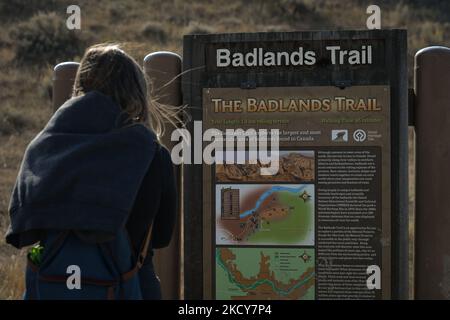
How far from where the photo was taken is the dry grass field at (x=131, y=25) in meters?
16.2

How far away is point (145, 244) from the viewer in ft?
10.1

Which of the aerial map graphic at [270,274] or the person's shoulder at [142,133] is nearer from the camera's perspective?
the person's shoulder at [142,133]

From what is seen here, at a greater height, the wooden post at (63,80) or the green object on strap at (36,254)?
the wooden post at (63,80)

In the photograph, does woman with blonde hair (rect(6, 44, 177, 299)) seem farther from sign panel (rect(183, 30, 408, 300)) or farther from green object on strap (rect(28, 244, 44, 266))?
Answer: sign panel (rect(183, 30, 408, 300))

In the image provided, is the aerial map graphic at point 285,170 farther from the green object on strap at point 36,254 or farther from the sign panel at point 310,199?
the green object on strap at point 36,254

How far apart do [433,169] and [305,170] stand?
27.0 inches

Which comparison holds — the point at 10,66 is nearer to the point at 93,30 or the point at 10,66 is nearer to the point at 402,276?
the point at 93,30

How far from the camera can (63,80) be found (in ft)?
14.9

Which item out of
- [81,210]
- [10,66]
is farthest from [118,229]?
[10,66]

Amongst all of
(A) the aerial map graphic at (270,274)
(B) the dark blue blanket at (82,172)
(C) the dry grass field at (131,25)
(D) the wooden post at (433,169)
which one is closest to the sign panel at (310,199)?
(A) the aerial map graphic at (270,274)

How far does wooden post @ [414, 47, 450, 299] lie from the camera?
4.19 metres

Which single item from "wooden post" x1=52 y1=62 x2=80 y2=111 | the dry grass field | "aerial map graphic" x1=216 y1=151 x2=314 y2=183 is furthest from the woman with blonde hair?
the dry grass field

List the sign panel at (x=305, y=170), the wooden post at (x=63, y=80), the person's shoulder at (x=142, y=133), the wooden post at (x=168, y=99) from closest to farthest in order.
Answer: the person's shoulder at (x=142, y=133)
the sign panel at (x=305, y=170)
the wooden post at (x=168, y=99)
the wooden post at (x=63, y=80)

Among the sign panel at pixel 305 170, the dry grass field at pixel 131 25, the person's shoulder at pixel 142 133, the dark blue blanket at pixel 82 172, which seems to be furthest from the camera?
the dry grass field at pixel 131 25
